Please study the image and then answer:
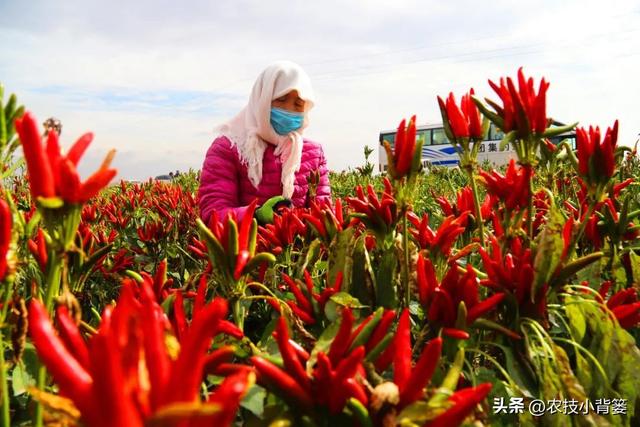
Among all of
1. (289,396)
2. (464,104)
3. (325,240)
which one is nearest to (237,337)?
(289,396)

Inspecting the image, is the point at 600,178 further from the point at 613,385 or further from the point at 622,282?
the point at 613,385

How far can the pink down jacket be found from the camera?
3.26m

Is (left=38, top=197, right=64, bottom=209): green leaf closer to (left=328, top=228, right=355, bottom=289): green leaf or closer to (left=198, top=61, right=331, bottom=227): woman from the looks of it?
(left=328, top=228, right=355, bottom=289): green leaf

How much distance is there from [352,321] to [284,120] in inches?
110

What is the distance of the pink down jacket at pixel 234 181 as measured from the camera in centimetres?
326

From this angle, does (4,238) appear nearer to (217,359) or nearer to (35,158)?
(35,158)

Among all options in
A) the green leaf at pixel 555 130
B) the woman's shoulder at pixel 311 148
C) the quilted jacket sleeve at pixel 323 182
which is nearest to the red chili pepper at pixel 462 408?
the green leaf at pixel 555 130

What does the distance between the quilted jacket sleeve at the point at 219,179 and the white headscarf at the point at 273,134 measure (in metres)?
0.07

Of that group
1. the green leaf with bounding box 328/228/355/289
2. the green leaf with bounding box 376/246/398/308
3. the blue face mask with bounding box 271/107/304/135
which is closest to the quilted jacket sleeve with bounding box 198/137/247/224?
the blue face mask with bounding box 271/107/304/135

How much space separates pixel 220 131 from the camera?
142 inches

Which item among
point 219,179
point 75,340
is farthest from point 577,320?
point 219,179

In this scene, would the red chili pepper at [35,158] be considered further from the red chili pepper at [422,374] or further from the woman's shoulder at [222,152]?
the woman's shoulder at [222,152]

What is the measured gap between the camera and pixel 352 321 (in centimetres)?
69

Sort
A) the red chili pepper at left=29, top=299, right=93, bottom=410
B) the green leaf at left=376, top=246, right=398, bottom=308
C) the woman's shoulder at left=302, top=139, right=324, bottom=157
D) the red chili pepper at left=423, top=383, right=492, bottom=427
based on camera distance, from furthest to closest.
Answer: the woman's shoulder at left=302, top=139, right=324, bottom=157
the green leaf at left=376, top=246, right=398, bottom=308
the red chili pepper at left=423, top=383, right=492, bottom=427
the red chili pepper at left=29, top=299, right=93, bottom=410
